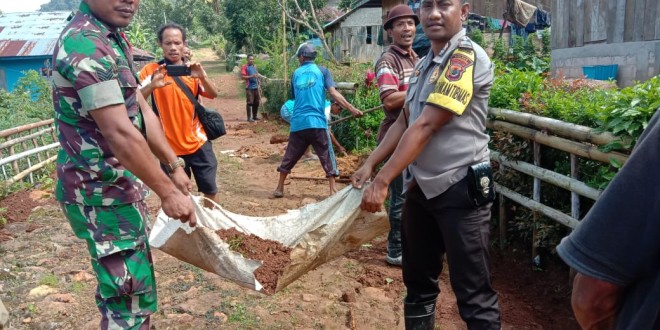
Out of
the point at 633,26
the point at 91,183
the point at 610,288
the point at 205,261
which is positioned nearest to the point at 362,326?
the point at 205,261

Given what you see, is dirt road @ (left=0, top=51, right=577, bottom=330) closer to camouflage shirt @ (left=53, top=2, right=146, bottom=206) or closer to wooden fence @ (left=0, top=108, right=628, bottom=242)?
wooden fence @ (left=0, top=108, right=628, bottom=242)

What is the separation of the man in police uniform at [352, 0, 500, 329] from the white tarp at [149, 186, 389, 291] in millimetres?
483

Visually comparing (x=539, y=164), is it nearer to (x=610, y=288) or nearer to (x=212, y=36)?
(x=610, y=288)

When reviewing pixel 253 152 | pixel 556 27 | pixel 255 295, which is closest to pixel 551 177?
pixel 255 295

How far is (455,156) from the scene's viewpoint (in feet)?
7.66

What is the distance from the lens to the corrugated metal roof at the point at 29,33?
2292 cm

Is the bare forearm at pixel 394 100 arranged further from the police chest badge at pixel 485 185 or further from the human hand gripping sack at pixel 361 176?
the police chest badge at pixel 485 185

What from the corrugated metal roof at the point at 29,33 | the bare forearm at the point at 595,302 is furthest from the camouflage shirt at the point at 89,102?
the corrugated metal roof at the point at 29,33

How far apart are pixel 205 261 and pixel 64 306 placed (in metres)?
1.56

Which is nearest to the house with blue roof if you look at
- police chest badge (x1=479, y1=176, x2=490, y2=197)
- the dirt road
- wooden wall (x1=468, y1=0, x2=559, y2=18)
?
wooden wall (x1=468, y1=0, x2=559, y2=18)

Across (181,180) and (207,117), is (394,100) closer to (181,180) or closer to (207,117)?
(207,117)

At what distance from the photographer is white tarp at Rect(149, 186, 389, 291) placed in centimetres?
267

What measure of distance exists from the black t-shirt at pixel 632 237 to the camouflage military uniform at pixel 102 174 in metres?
1.65

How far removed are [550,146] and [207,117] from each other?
2.63 metres
